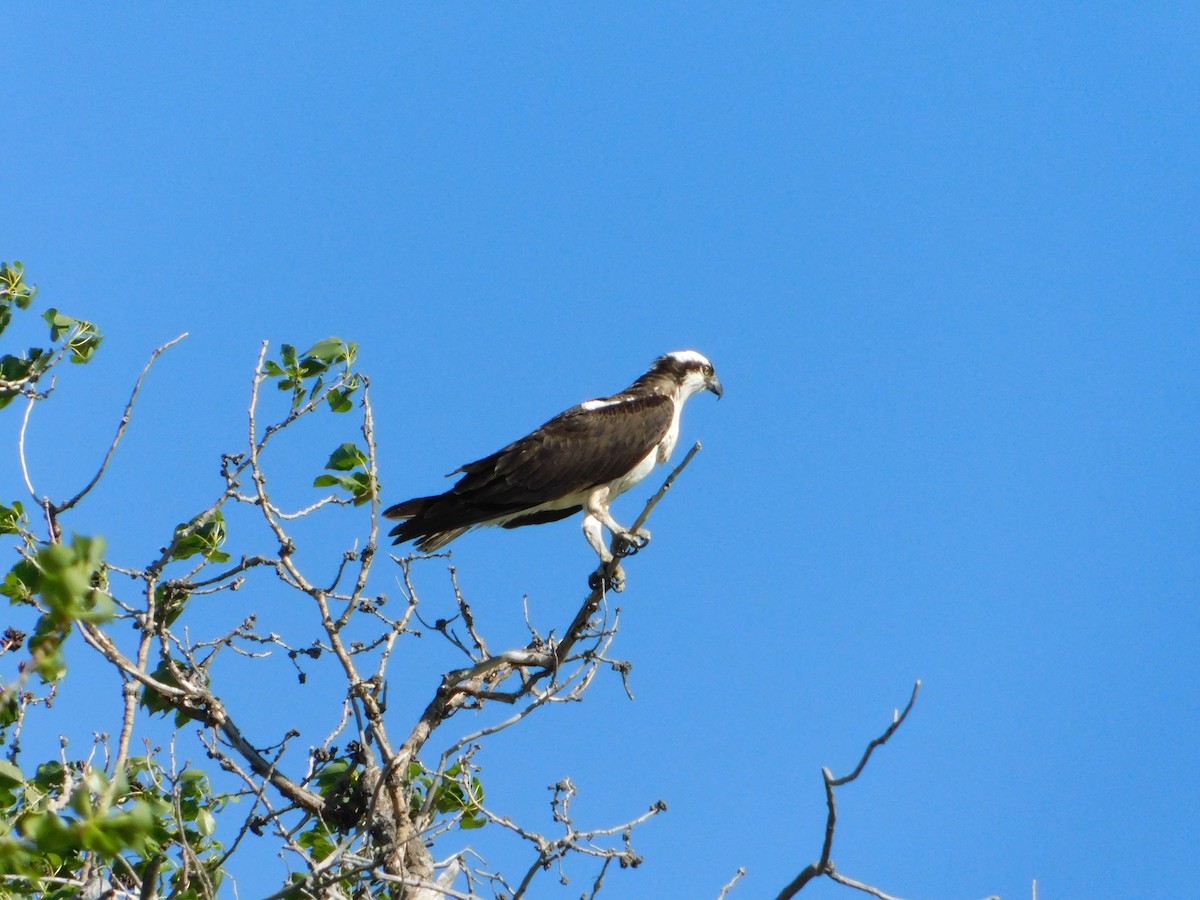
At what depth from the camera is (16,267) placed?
5621 millimetres

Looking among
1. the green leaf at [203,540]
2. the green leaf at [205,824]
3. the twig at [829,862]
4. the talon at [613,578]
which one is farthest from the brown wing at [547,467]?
the twig at [829,862]

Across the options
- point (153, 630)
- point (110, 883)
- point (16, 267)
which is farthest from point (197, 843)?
point (16, 267)

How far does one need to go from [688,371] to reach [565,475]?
197 centimetres

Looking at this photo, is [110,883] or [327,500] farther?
[327,500]

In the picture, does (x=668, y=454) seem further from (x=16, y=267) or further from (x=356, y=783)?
(x=16, y=267)

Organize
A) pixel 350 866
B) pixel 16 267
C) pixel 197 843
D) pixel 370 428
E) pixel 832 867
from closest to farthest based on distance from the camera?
1. pixel 832 867
2. pixel 350 866
3. pixel 197 843
4. pixel 16 267
5. pixel 370 428

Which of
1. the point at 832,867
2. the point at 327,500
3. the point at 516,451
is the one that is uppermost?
the point at 516,451

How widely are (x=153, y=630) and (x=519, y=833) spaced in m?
1.69

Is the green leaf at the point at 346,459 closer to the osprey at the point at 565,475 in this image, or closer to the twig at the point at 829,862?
the osprey at the point at 565,475

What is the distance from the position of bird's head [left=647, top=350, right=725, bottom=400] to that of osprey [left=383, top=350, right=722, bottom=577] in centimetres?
55

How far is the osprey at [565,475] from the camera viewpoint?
291 inches

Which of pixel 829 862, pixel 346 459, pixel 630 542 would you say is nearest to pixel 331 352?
pixel 346 459

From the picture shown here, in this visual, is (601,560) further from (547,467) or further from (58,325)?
(58,325)

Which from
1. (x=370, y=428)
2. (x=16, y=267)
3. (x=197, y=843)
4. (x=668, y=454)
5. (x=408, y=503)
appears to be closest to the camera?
(x=197, y=843)
